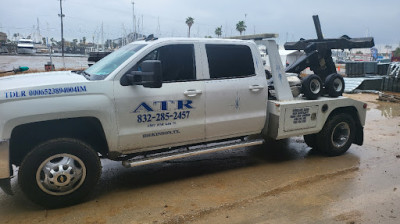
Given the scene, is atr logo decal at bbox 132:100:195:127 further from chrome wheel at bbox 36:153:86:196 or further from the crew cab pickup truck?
chrome wheel at bbox 36:153:86:196

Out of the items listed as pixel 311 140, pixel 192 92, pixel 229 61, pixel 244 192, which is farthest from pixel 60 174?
pixel 311 140

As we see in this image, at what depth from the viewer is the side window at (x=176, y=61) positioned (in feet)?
14.0

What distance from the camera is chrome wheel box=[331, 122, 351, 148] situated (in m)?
5.79

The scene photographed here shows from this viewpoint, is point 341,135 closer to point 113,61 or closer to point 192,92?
point 192,92

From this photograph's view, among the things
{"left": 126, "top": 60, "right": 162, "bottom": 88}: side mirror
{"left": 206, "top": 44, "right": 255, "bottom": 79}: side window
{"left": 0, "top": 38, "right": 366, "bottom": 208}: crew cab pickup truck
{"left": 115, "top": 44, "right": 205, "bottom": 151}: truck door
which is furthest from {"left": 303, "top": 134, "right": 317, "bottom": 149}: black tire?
{"left": 126, "top": 60, "right": 162, "bottom": 88}: side mirror

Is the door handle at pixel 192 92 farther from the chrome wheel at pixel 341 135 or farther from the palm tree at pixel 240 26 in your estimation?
the palm tree at pixel 240 26

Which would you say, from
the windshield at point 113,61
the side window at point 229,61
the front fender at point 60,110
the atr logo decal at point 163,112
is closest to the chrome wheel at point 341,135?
the side window at point 229,61

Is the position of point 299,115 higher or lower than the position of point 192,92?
lower

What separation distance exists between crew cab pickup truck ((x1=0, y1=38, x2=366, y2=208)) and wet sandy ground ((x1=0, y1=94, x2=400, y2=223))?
15.7 inches

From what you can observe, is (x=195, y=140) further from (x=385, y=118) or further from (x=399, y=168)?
(x=385, y=118)

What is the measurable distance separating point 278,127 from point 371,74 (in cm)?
1569

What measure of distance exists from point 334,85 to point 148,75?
3475 millimetres

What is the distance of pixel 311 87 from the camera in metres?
5.46

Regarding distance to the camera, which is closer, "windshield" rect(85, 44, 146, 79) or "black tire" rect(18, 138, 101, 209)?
"black tire" rect(18, 138, 101, 209)
